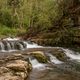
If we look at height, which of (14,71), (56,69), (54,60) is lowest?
(54,60)

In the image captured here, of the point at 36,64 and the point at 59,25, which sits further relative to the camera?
the point at 59,25

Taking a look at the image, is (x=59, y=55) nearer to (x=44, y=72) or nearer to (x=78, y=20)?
(x=44, y=72)

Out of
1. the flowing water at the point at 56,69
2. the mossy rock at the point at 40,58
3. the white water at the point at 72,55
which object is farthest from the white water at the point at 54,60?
the white water at the point at 72,55

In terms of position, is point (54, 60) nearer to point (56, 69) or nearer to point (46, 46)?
point (56, 69)

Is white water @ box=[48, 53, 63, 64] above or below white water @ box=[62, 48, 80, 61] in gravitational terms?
above

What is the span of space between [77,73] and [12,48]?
1055 centimetres

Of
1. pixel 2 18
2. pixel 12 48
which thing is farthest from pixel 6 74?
pixel 2 18

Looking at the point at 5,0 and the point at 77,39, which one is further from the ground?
the point at 5,0

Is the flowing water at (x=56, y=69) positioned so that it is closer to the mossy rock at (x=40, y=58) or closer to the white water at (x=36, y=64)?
the white water at (x=36, y=64)

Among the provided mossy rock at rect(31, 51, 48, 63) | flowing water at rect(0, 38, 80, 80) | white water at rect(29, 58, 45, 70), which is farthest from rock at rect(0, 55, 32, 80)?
mossy rock at rect(31, 51, 48, 63)

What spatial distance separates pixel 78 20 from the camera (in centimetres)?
2745

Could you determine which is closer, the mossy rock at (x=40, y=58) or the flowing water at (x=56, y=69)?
the flowing water at (x=56, y=69)

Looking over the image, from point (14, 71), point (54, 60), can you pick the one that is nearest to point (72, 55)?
point (54, 60)

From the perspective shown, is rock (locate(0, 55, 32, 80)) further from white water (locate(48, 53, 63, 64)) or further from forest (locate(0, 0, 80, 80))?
white water (locate(48, 53, 63, 64))
